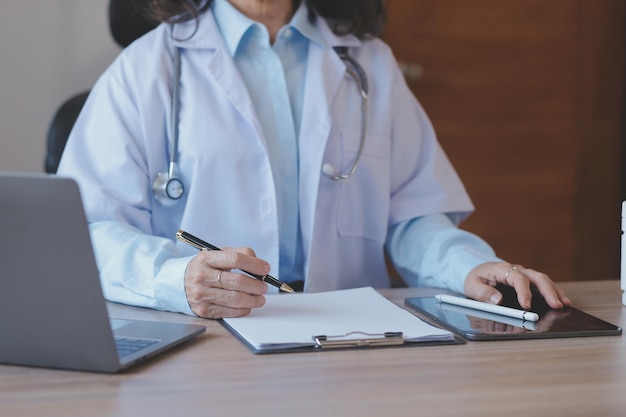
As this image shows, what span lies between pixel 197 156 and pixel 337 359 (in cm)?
62

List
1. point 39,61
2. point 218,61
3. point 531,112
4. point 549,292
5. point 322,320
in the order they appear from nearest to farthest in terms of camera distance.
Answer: point 322,320, point 549,292, point 218,61, point 39,61, point 531,112

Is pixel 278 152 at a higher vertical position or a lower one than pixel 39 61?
lower

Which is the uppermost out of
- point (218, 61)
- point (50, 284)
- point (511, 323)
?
point (218, 61)

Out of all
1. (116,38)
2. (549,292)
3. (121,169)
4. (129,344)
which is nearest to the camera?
(129,344)

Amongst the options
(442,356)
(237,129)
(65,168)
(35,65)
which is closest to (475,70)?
(35,65)

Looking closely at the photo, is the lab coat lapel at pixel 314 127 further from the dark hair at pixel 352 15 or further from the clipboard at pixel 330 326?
the clipboard at pixel 330 326

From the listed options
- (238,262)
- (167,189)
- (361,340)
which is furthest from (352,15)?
(361,340)

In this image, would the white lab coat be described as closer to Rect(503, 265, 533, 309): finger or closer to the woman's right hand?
the woman's right hand

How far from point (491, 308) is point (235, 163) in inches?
20.5

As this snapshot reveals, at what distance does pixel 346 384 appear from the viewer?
0.80 meters

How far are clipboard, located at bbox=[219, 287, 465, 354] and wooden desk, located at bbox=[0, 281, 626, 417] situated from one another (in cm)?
2

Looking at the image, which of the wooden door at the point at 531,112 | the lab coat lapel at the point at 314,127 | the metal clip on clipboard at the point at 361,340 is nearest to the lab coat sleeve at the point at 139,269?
the metal clip on clipboard at the point at 361,340

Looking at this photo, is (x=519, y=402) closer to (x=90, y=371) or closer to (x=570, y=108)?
(x=90, y=371)

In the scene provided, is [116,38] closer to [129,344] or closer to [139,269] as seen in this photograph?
[139,269]
